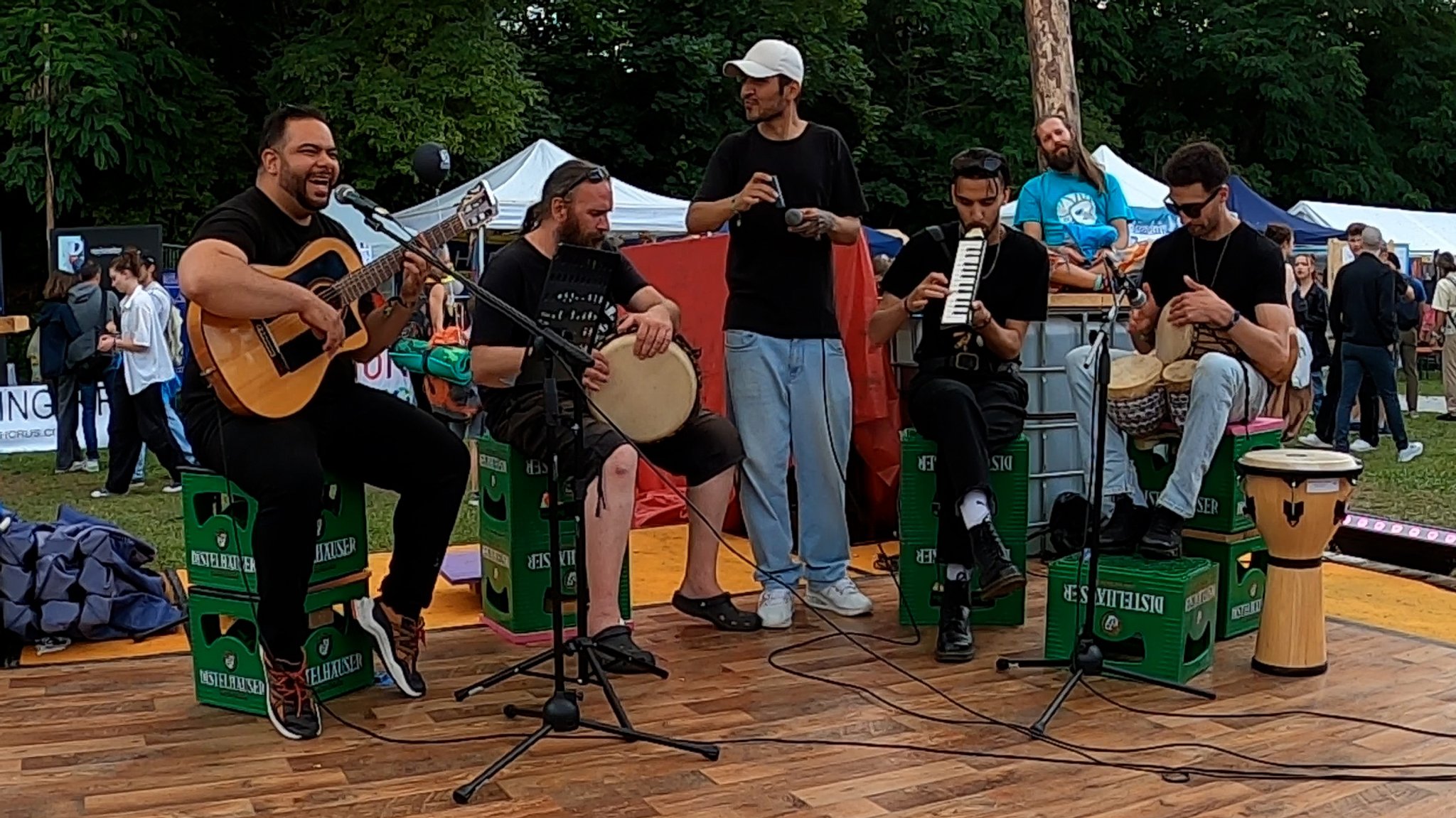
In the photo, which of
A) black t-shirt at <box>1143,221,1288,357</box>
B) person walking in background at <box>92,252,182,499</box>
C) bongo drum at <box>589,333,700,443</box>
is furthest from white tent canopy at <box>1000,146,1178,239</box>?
bongo drum at <box>589,333,700,443</box>

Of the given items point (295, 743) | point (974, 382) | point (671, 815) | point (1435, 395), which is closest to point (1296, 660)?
point (974, 382)

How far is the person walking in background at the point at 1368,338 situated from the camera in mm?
9320

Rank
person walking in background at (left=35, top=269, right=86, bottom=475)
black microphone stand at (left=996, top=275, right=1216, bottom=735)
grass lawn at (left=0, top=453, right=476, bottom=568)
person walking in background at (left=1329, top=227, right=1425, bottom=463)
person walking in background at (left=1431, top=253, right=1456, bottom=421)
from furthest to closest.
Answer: person walking in background at (left=1431, top=253, right=1456, bottom=421)
person walking in background at (left=1329, top=227, right=1425, bottom=463)
person walking in background at (left=35, top=269, right=86, bottom=475)
grass lawn at (left=0, top=453, right=476, bottom=568)
black microphone stand at (left=996, top=275, right=1216, bottom=735)

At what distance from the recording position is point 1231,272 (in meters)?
3.99

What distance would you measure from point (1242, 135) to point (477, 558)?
20.6 metres

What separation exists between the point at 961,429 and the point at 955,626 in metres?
0.60

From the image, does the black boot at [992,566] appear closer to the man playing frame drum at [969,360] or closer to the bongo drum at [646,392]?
the man playing frame drum at [969,360]

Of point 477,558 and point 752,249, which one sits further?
point 477,558

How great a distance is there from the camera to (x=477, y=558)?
197 inches

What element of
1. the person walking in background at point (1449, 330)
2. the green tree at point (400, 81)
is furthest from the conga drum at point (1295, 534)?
the green tree at point (400, 81)

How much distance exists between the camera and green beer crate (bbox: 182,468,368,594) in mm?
3484

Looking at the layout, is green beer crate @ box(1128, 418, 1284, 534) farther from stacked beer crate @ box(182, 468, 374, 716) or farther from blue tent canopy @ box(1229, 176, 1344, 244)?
blue tent canopy @ box(1229, 176, 1344, 244)

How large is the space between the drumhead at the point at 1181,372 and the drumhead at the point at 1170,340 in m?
0.05

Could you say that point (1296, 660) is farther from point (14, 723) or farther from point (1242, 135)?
point (1242, 135)
